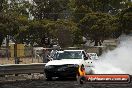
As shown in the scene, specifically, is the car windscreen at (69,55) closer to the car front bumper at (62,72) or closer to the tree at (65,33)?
the car front bumper at (62,72)

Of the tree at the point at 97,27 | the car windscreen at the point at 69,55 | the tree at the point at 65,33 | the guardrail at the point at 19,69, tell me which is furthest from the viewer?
the tree at the point at 97,27

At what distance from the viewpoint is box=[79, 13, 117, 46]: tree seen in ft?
193

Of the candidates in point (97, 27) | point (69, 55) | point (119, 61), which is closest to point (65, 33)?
point (97, 27)

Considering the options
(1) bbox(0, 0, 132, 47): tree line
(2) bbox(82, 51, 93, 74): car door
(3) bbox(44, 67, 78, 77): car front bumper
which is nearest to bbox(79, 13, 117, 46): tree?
(1) bbox(0, 0, 132, 47): tree line

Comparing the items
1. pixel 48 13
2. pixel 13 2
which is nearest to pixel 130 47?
pixel 13 2

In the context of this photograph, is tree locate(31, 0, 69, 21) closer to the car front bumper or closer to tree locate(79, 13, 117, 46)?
tree locate(79, 13, 117, 46)

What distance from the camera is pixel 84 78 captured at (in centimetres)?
1156

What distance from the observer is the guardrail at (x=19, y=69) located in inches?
772

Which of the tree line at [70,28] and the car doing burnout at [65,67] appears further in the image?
the tree line at [70,28]

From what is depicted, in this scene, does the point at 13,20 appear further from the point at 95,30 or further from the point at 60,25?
the point at 95,30

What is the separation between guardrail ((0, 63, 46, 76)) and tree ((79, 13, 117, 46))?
3653 cm

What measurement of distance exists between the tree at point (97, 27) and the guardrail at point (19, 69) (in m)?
36.5

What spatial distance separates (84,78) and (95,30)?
4773 cm

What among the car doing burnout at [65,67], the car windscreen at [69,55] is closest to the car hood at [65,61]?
the car doing burnout at [65,67]
